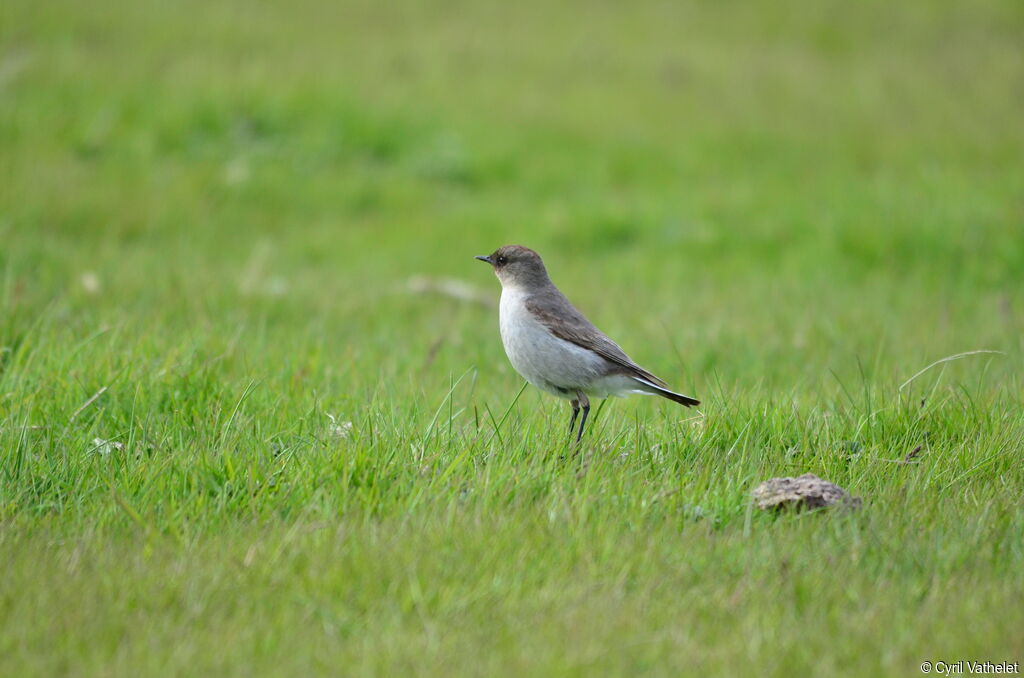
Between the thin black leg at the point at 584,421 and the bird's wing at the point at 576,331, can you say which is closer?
the thin black leg at the point at 584,421

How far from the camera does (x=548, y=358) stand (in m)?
5.08

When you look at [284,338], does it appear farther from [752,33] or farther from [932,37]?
[932,37]

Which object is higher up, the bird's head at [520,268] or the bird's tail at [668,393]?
the bird's head at [520,268]

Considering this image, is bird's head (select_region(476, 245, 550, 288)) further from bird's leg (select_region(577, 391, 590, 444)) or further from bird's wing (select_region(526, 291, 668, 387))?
bird's leg (select_region(577, 391, 590, 444))

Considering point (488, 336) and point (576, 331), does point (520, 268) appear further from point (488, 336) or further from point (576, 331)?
point (488, 336)

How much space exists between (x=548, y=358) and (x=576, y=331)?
10.6 inches

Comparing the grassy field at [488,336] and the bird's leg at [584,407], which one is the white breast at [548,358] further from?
the grassy field at [488,336]

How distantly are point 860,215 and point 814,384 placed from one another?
5.59 metres

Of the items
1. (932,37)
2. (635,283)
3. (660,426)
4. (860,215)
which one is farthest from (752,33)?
(660,426)

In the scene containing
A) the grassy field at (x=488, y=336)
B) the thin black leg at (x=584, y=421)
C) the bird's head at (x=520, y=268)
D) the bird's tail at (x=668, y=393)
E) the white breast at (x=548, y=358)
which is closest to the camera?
the grassy field at (x=488, y=336)

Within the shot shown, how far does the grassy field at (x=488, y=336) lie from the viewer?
10.9ft

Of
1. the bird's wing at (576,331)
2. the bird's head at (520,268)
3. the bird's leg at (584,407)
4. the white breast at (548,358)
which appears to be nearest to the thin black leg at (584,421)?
the bird's leg at (584,407)

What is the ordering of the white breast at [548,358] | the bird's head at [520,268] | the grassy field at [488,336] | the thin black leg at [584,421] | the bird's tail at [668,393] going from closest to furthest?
1. the grassy field at [488,336]
2. the thin black leg at [584,421]
3. the bird's tail at [668,393]
4. the white breast at [548,358]
5. the bird's head at [520,268]

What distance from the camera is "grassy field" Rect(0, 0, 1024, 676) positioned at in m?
3.33
